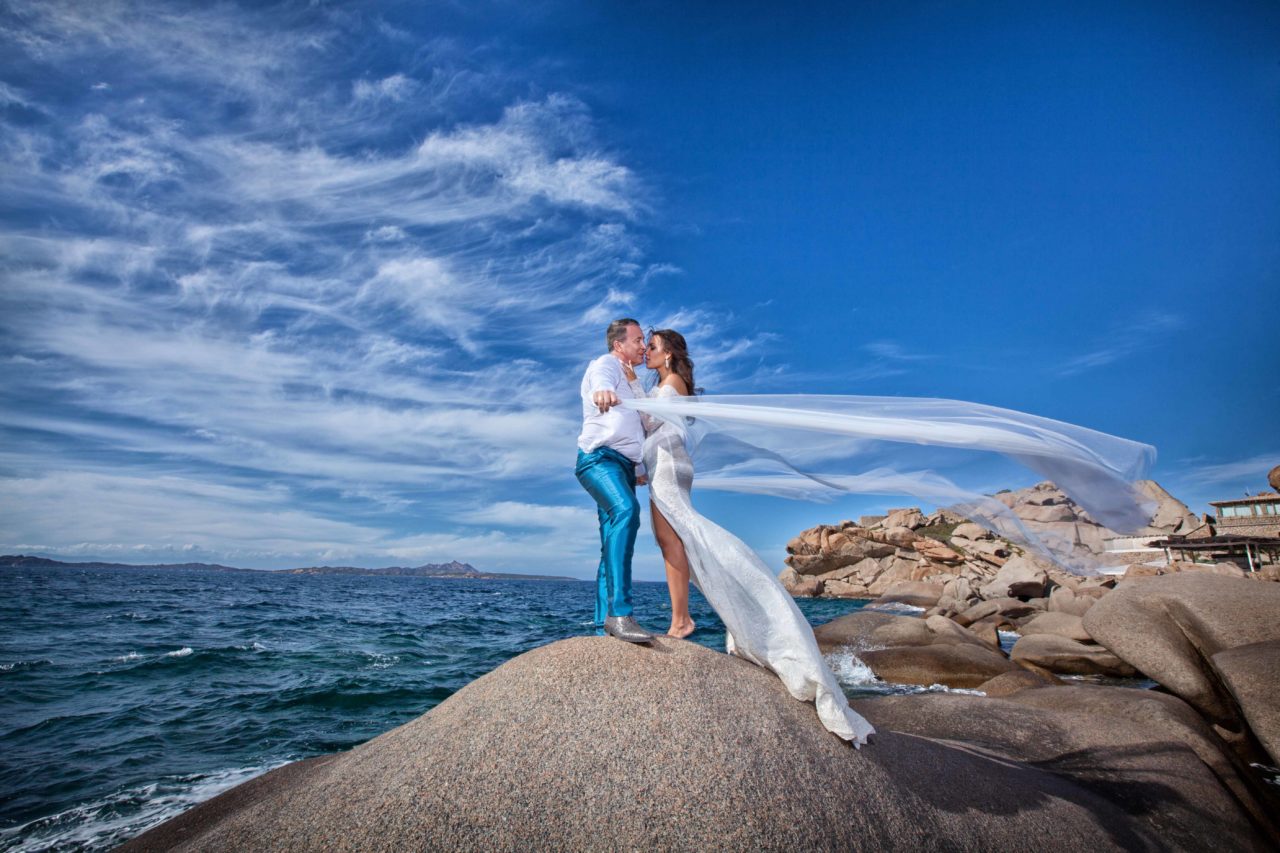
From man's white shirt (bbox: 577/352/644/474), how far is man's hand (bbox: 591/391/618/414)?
0.20 feet

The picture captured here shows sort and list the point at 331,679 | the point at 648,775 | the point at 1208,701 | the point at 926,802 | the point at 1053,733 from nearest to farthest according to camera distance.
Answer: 1. the point at 648,775
2. the point at 926,802
3. the point at 1053,733
4. the point at 1208,701
5. the point at 331,679

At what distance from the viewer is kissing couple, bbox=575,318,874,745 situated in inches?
180

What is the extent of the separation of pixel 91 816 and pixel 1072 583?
110ft

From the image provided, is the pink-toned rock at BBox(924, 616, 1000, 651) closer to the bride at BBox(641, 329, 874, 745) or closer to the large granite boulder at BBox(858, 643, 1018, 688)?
the large granite boulder at BBox(858, 643, 1018, 688)

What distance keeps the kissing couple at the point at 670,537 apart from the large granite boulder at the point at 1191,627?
295 inches

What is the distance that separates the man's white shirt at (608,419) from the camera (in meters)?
5.20

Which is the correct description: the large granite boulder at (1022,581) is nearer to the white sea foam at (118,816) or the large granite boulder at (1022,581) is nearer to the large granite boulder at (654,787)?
the large granite boulder at (654,787)

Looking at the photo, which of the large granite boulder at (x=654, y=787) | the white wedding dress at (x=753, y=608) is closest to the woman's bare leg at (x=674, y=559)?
the white wedding dress at (x=753, y=608)

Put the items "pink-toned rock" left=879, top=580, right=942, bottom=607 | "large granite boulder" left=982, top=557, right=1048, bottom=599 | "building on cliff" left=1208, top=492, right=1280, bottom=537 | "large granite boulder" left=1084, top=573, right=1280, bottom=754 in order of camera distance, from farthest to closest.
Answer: "pink-toned rock" left=879, top=580, right=942, bottom=607
"building on cliff" left=1208, top=492, right=1280, bottom=537
"large granite boulder" left=982, top=557, right=1048, bottom=599
"large granite boulder" left=1084, top=573, right=1280, bottom=754

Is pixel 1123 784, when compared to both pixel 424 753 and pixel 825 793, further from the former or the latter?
pixel 424 753

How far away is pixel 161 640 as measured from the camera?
18.5m

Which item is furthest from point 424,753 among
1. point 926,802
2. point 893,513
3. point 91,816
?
point 893,513

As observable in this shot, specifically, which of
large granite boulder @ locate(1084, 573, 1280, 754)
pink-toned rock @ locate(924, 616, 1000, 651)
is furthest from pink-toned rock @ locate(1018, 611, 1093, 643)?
large granite boulder @ locate(1084, 573, 1280, 754)

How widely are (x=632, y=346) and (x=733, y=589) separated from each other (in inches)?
90.2
